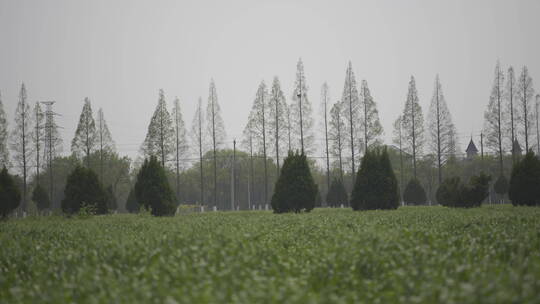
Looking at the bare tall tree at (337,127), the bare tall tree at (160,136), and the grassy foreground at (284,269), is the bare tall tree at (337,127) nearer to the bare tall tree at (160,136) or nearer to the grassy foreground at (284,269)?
the bare tall tree at (160,136)

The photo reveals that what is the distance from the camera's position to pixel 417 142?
119 ft

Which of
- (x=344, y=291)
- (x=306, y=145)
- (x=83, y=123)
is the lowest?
(x=344, y=291)

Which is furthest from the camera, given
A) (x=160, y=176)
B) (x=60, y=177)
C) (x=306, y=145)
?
(x=60, y=177)

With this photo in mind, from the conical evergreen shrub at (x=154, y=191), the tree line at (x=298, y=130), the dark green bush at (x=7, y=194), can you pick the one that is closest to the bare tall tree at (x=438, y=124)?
the tree line at (x=298, y=130)

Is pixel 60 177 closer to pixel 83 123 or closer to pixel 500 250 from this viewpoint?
pixel 83 123

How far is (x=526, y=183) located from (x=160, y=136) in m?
25.5

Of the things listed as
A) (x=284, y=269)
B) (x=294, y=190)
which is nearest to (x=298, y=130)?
(x=294, y=190)

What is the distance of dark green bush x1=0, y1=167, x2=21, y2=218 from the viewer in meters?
18.4

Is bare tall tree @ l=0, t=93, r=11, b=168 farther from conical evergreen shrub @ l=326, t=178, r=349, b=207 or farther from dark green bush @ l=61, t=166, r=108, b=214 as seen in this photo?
conical evergreen shrub @ l=326, t=178, r=349, b=207

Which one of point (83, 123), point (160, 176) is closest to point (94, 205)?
point (160, 176)

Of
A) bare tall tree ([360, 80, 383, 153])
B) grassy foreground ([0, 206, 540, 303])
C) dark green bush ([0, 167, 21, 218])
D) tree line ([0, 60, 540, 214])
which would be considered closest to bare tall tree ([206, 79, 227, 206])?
tree line ([0, 60, 540, 214])

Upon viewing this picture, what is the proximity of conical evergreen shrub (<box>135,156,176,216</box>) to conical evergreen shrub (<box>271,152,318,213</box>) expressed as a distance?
191 inches

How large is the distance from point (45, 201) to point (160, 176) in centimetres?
2509

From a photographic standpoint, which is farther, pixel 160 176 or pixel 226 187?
pixel 226 187
